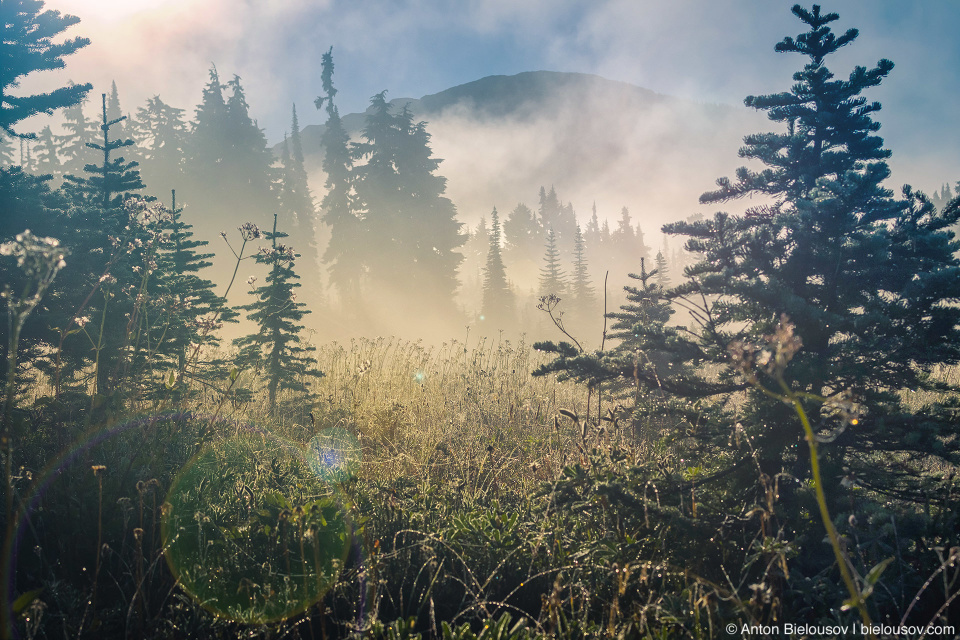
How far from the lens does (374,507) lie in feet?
10.8

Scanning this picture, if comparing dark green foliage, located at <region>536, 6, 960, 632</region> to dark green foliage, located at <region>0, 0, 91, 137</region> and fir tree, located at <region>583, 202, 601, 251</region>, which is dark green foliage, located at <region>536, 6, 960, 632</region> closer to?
dark green foliage, located at <region>0, 0, 91, 137</region>

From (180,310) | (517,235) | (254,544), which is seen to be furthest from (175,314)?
(517,235)

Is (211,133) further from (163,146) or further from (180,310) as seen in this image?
(180,310)

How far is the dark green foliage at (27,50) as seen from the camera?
7.36m

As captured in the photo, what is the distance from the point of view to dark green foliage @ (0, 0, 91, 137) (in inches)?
290

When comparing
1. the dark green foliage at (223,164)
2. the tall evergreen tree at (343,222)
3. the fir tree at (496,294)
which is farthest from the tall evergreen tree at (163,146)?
the fir tree at (496,294)

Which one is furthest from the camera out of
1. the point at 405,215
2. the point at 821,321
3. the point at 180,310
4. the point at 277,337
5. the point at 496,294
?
the point at 496,294

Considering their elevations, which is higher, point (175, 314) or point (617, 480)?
point (175, 314)

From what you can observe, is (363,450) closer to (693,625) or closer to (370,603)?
(370,603)

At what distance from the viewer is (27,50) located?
7.51 metres

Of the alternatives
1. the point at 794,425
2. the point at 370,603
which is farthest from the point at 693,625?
the point at 794,425

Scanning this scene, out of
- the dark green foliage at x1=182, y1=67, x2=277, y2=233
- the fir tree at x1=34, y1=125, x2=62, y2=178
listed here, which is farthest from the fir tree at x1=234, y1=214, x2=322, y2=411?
the fir tree at x1=34, y1=125, x2=62, y2=178

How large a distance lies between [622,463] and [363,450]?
319 centimetres

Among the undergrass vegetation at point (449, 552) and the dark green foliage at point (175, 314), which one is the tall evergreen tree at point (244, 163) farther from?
the undergrass vegetation at point (449, 552)
